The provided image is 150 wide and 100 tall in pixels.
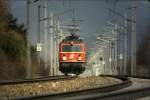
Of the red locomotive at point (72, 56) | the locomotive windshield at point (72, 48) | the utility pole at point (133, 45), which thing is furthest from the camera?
the utility pole at point (133, 45)

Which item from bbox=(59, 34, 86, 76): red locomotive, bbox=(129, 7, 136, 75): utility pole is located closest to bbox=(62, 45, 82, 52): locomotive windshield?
bbox=(59, 34, 86, 76): red locomotive

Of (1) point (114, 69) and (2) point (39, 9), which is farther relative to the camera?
(1) point (114, 69)

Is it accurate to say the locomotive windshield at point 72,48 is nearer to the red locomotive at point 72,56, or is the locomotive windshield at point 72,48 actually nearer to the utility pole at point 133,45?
the red locomotive at point 72,56

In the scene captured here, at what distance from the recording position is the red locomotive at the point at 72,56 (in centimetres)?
4181

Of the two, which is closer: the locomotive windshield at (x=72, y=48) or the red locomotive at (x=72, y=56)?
the red locomotive at (x=72, y=56)

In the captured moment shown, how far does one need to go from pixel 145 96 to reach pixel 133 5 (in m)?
41.9

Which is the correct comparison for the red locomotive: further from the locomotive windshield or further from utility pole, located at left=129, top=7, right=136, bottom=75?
utility pole, located at left=129, top=7, right=136, bottom=75

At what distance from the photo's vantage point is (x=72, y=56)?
4247cm

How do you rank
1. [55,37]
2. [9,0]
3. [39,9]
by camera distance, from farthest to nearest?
1. [55,37]
2. [9,0]
3. [39,9]

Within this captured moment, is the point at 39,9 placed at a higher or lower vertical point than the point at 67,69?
higher

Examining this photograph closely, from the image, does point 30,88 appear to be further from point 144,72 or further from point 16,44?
point 16,44

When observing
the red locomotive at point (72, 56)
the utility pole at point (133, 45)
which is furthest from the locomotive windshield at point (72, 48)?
the utility pole at point (133, 45)

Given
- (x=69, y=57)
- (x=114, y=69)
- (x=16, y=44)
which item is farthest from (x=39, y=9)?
(x=114, y=69)

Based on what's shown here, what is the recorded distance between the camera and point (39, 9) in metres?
51.4
